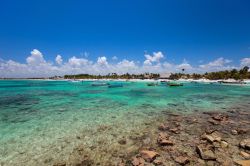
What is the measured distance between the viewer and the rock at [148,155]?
5676 mm

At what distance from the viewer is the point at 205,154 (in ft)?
19.3

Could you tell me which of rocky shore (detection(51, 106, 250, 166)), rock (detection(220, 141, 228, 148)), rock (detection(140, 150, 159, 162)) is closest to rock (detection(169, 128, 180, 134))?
rocky shore (detection(51, 106, 250, 166))

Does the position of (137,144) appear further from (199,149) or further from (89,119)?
(89,119)

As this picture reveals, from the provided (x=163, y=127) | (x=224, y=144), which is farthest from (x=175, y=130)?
(x=224, y=144)

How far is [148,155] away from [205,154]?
2327mm

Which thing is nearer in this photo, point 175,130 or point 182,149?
point 182,149

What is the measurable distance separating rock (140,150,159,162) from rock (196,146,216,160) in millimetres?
1768

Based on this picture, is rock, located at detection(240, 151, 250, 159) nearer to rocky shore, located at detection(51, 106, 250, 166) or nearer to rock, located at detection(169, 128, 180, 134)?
rocky shore, located at detection(51, 106, 250, 166)

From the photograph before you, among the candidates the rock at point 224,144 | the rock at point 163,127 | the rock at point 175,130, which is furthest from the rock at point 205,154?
the rock at point 163,127

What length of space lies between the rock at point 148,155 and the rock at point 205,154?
1.77 m

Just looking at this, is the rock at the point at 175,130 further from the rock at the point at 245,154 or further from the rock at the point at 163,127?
the rock at the point at 245,154

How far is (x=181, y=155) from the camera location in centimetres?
603

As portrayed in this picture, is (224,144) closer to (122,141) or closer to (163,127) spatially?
(163,127)

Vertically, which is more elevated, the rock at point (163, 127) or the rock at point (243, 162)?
the rock at point (243, 162)
